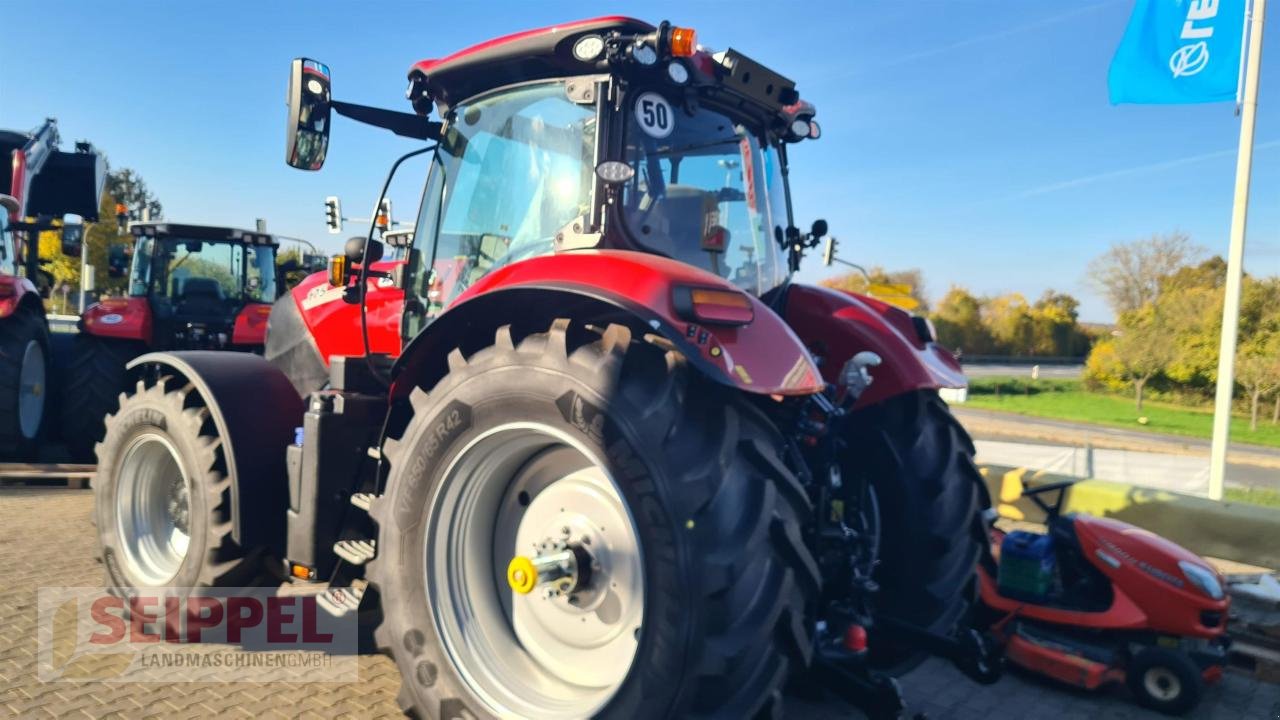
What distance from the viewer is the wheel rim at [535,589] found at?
262 centimetres

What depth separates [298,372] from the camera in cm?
451

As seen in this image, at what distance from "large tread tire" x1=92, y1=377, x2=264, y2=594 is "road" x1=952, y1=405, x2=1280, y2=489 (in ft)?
46.8

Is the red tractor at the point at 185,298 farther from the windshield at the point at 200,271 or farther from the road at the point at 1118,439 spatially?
the road at the point at 1118,439

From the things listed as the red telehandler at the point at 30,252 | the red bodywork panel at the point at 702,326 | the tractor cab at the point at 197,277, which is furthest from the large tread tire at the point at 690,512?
the tractor cab at the point at 197,277

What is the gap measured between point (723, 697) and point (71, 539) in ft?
16.5

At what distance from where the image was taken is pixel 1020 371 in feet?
119

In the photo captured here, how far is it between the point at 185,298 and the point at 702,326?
366 inches

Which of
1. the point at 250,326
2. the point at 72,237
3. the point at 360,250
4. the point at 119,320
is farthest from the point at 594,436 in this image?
the point at 72,237

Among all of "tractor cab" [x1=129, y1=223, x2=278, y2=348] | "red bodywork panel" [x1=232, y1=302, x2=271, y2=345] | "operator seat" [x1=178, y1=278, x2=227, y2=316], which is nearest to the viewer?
"red bodywork panel" [x1=232, y1=302, x2=271, y2=345]

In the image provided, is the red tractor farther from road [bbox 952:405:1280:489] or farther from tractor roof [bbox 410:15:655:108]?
road [bbox 952:405:1280:489]

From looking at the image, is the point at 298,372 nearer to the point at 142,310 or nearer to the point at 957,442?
the point at 957,442

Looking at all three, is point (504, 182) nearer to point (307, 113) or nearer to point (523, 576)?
point (307, 113)

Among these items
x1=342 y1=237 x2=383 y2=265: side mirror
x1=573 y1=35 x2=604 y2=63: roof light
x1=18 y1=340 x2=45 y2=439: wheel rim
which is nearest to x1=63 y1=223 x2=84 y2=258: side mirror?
x1=18 y1=340 x2=45 y2=439: wheel rim

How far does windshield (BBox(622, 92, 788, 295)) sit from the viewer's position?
3031 millimetres
